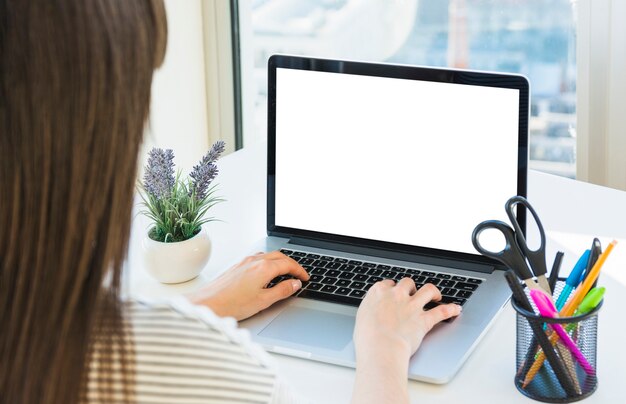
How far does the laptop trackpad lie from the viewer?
1022 mm

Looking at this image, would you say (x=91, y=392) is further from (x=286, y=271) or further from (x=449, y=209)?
(x=449, y=209)

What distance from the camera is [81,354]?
579 mm

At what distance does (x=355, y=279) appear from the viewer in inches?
46.1

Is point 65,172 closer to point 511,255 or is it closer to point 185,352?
point 185,352

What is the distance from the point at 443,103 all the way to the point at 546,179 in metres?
0.52

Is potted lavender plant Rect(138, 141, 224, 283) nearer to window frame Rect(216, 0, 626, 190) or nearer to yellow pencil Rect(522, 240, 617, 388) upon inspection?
yellow pencil Rect(522, 240, 617, 388)

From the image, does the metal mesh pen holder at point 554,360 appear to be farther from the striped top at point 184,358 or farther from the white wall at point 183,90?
the white wall at point 183,90

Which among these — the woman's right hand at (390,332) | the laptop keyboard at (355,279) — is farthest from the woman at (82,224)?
the laptop keyboard at (355,279)

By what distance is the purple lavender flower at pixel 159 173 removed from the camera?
3.93 ft

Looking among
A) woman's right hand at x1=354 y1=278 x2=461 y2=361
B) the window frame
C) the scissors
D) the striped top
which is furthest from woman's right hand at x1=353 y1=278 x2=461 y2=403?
the window frame

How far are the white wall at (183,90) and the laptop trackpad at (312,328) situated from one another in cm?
183

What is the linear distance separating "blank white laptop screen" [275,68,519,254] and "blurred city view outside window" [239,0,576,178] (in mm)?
1441

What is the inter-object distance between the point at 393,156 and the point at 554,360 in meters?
0.42

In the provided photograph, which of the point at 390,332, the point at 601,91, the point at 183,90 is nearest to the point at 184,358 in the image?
the point at 390,332
